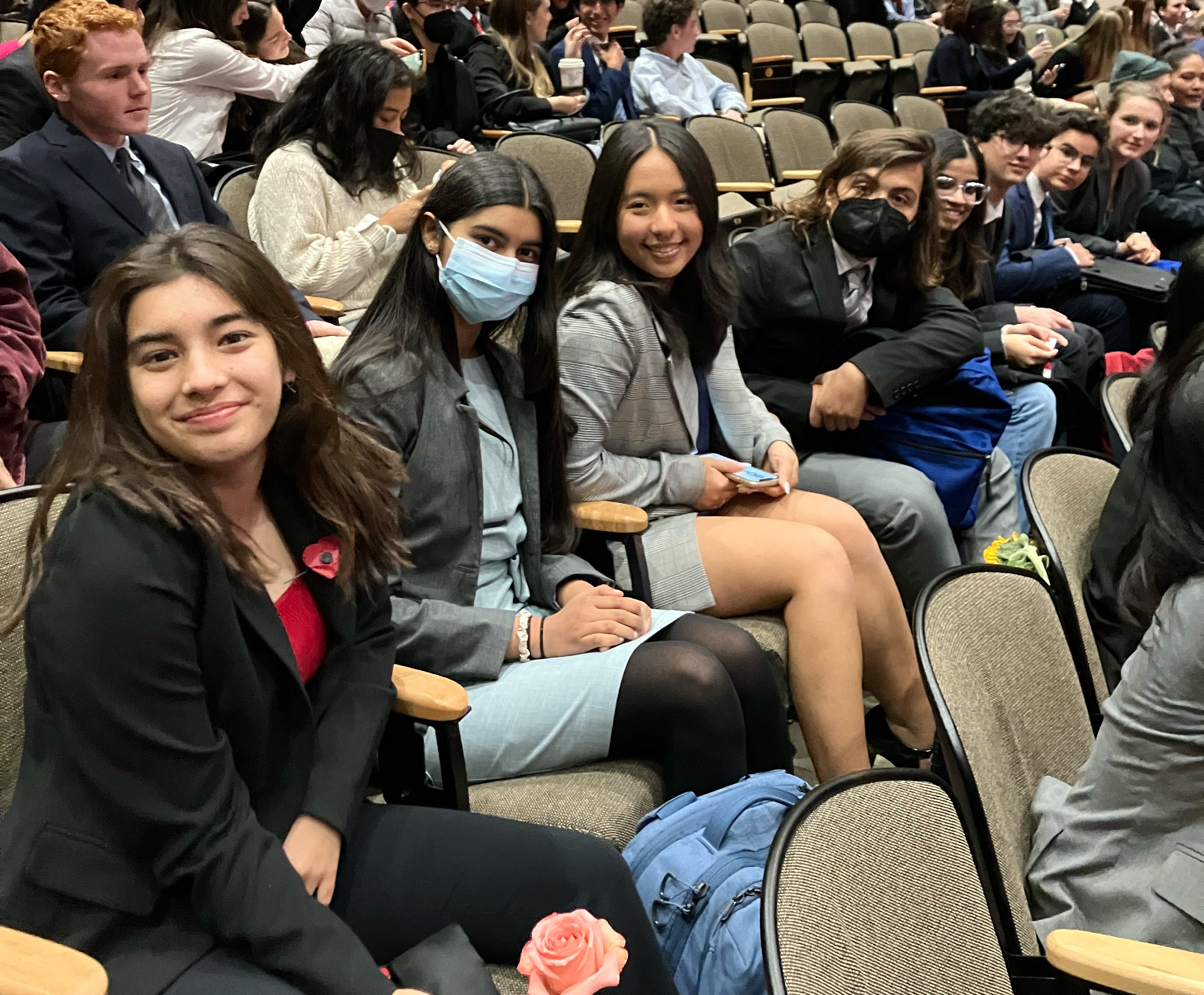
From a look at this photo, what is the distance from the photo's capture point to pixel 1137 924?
127 centimetres

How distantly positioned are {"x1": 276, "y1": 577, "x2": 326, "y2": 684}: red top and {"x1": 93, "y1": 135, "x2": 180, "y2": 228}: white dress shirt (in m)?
1.41

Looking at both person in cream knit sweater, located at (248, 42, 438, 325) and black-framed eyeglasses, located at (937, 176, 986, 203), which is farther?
black-framed eyeglasses, located at (937, 176, 986, 203)

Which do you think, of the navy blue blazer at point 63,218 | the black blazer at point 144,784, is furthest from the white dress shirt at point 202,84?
the black blazer at point 144,784

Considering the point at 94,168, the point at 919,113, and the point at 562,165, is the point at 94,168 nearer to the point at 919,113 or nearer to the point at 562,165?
the point at 562,165

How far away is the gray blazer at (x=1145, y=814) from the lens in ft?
4.04

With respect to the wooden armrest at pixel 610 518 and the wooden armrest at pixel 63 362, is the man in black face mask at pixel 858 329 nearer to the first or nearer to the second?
the wooden armrest at pixel 610 518

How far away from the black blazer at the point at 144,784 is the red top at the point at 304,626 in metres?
0.14

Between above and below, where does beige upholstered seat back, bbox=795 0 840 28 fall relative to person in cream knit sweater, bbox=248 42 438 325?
below

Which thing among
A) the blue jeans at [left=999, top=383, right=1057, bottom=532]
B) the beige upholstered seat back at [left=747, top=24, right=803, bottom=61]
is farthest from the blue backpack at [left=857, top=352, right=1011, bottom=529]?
the beige upholstered seat back at [left=747, top=24, right=803, bottom=61]

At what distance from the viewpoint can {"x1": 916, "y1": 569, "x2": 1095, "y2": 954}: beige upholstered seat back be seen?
1.29 metres

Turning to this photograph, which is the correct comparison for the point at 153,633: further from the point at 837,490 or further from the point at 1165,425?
the point at 837,490

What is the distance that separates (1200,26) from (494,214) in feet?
25.9

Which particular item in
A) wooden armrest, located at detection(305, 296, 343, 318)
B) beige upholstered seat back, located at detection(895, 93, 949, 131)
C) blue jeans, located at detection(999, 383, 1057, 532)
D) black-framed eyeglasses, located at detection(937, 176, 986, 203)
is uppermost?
black-framed eyeglasses, located at detection(937, 176, 986, 203)

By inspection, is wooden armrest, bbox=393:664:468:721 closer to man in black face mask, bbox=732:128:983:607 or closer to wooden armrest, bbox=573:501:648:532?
wooden armrest, bbox=573:501:648:532
